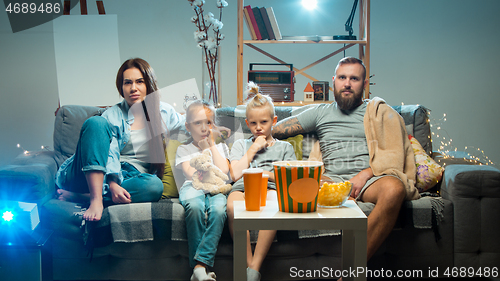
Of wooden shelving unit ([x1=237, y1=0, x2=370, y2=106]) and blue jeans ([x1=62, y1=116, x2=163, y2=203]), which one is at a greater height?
wooden shelving unit ([x1=237, y1=0, x2=370, y2=106])

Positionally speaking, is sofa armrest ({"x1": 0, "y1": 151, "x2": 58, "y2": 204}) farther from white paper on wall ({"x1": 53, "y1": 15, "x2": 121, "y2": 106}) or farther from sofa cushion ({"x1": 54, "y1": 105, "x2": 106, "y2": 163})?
white paper on wall ({"x1": 53, "y1": 15, "x2": 121, "y2": 106})

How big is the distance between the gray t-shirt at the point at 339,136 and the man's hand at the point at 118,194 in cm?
92

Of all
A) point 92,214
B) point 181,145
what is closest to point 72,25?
point 181,145

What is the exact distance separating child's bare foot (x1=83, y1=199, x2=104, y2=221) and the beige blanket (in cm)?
116

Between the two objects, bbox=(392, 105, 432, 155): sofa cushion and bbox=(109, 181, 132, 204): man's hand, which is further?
bbox=(392, 105, 432, 155): sofa cushion

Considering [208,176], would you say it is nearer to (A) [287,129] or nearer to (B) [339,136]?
(A) [287,129]

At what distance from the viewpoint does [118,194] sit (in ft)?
4.74

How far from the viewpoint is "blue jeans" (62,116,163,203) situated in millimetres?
1382

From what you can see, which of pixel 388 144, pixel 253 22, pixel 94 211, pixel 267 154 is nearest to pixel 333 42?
pixel 253 22

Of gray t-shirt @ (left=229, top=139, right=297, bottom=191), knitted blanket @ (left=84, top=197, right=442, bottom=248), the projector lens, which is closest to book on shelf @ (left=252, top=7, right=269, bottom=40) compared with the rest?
gray t-shirt @ (left=229, top=139, right=297, bottom=191)

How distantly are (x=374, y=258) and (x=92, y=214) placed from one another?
1.15 meters

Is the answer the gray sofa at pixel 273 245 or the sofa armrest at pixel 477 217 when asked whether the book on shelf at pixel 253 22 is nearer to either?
the gray sofa at pixel 273 245

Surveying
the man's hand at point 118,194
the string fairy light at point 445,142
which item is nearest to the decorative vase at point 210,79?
the man's hand at point 118,194

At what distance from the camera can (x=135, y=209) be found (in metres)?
1.43
